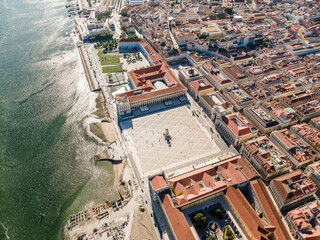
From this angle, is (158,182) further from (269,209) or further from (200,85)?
(200,85)

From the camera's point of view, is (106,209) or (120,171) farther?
(120,171)

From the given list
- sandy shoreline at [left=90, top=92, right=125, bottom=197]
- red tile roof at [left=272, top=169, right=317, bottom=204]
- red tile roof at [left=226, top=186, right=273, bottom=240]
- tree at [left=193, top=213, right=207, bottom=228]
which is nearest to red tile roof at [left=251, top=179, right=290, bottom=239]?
red tile roof at [left=226, top=186, right=273, bottom=240]

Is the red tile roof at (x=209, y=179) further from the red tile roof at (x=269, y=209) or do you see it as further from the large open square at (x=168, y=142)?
the large open square at (x=168, y=142)

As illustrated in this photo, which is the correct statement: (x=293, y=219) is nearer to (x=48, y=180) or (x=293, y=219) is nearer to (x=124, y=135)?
(x=124, y=135)

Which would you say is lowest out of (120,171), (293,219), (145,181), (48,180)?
(293,219)

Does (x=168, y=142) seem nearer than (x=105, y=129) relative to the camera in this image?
Yes

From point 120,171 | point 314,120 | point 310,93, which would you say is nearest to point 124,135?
point 120,171

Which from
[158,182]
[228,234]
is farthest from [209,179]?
[158,182]
